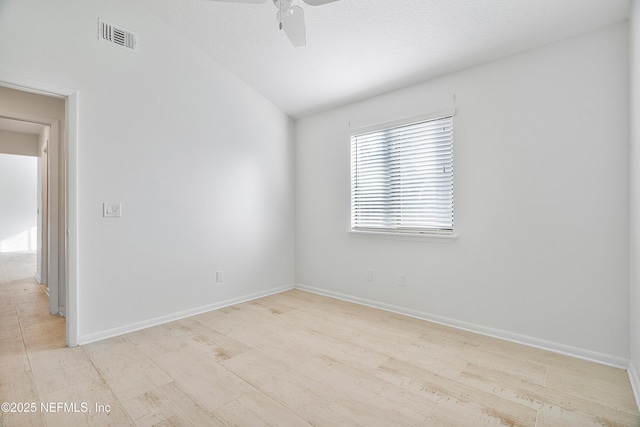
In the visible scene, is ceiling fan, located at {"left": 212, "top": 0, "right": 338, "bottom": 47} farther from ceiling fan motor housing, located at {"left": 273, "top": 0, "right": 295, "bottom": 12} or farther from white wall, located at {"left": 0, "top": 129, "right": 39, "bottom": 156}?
white wall, located at {"left": 0, "top": 129, "right": 39, "bottom": 156}

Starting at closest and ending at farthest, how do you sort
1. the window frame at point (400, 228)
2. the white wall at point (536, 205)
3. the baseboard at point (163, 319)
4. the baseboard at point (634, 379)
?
1. the baseboard at point (634, 379)
2. the white wall at point (536, 205)
3. the baseboard at point (163, 319)
4. the window frame at point (400, 228)

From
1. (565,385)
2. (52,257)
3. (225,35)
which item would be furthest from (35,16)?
(565,385)

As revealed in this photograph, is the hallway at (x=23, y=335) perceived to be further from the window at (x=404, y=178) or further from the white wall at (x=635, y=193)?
the white wall at (x=635, y=193)

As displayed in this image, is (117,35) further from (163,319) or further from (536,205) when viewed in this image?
(536,205)

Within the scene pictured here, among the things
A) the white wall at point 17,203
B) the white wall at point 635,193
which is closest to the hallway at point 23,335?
the white wall at point 635,193

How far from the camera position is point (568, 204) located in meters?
2.27

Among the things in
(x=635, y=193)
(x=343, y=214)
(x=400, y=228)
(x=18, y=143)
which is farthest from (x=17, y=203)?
(x=635, y=193)

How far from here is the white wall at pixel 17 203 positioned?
25.7ft

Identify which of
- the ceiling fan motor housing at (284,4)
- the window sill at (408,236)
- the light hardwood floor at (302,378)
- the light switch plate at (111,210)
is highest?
the ceiling fan motor housing at (284,4)

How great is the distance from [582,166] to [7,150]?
321 inches

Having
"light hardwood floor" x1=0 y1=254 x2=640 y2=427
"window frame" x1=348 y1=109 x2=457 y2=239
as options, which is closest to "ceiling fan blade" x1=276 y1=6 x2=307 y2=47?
"window frame" x1=348 y1=109 x2=457 y2=239

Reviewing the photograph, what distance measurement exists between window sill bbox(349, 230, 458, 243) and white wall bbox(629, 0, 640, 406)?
3.89ft

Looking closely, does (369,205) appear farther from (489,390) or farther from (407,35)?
(489,390)

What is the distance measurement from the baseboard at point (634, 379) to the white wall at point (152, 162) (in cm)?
343
